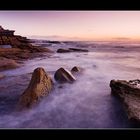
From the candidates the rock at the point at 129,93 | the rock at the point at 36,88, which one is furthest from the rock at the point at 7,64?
the rock at the point at 129,93

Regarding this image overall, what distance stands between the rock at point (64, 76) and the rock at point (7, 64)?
1.33ft

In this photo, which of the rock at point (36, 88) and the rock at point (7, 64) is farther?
the rock at point (7, 64)

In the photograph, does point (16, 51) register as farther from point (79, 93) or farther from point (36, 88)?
point (79, 93)

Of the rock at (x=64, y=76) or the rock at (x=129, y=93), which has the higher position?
the rock at (x=64, y=76)

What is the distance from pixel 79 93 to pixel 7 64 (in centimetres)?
74

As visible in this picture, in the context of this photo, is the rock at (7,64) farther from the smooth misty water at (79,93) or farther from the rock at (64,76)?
the rock at (64,76)

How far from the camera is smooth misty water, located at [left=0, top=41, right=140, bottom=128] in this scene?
207cm

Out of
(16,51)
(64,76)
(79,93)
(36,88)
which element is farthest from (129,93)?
(16,51)

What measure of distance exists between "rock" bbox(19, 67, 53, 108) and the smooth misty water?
5cm

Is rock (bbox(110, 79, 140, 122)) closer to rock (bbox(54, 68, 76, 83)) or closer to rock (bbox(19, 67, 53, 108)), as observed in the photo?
rock (bbox(54, 68, 76, 83))

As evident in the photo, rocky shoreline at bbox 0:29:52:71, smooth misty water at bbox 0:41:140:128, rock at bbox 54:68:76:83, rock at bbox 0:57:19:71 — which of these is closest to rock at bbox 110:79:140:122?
smooth misty water at bbox 0:41:140:128

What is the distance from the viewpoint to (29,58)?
2.29m

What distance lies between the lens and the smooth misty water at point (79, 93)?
6.80 ft
